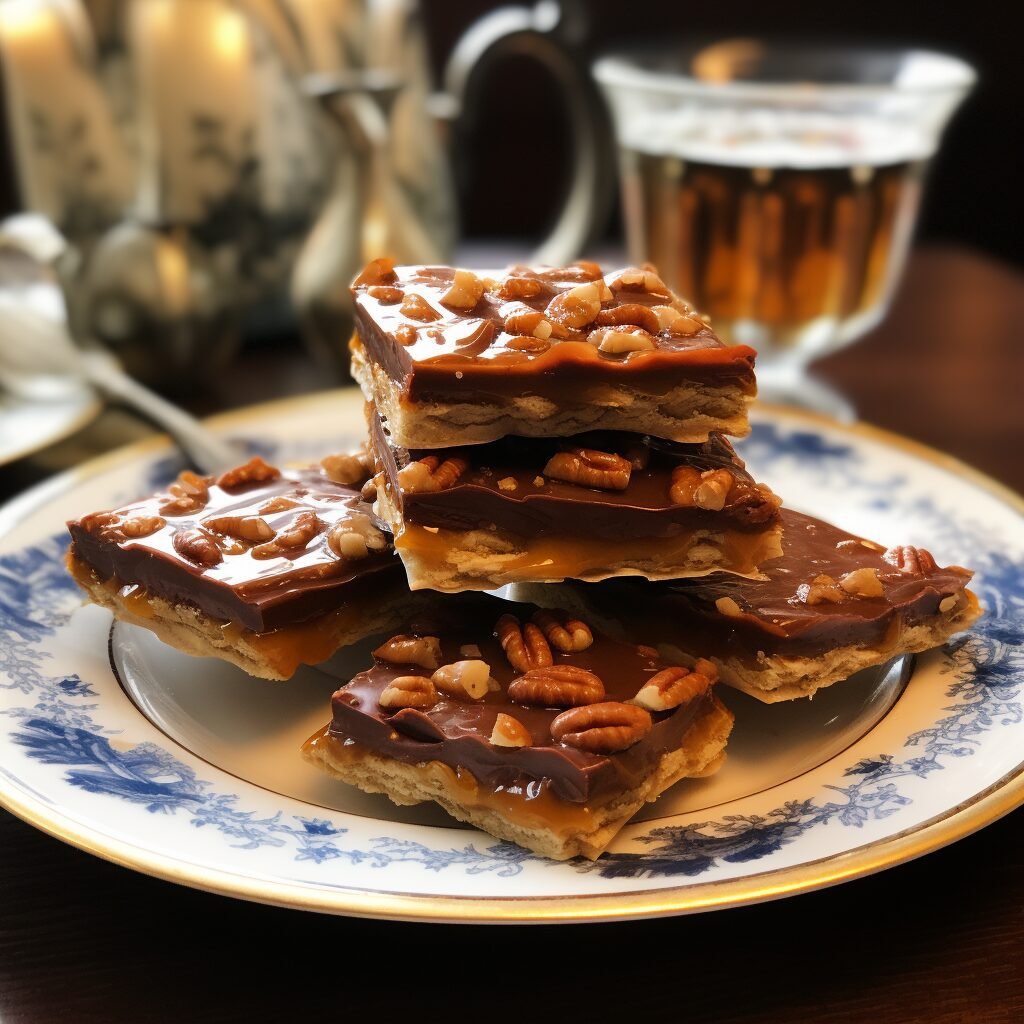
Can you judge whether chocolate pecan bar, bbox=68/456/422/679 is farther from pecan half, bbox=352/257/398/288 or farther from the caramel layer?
pecan half, bbox=352/257/398/288

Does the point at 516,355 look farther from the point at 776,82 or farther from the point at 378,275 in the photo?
the point at 776,82

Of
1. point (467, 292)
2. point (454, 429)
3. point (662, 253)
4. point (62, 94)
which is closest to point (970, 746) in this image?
point (454, 429)

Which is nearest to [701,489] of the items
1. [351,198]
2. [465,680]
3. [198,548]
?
[465,680]

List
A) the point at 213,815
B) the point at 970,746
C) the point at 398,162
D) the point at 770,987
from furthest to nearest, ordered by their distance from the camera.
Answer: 1. the point at 398,162
2. the point at 970,746
3. the point at 213,815
4. the point at 770,987

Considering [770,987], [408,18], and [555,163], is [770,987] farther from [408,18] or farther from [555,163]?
[555,163]

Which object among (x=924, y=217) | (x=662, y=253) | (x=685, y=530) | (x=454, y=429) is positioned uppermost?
(x=454, y=429)

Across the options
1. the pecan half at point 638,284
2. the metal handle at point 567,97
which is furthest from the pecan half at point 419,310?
the metal handle at point 567,97

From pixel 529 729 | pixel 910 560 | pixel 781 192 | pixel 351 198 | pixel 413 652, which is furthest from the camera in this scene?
pixel 351 198
